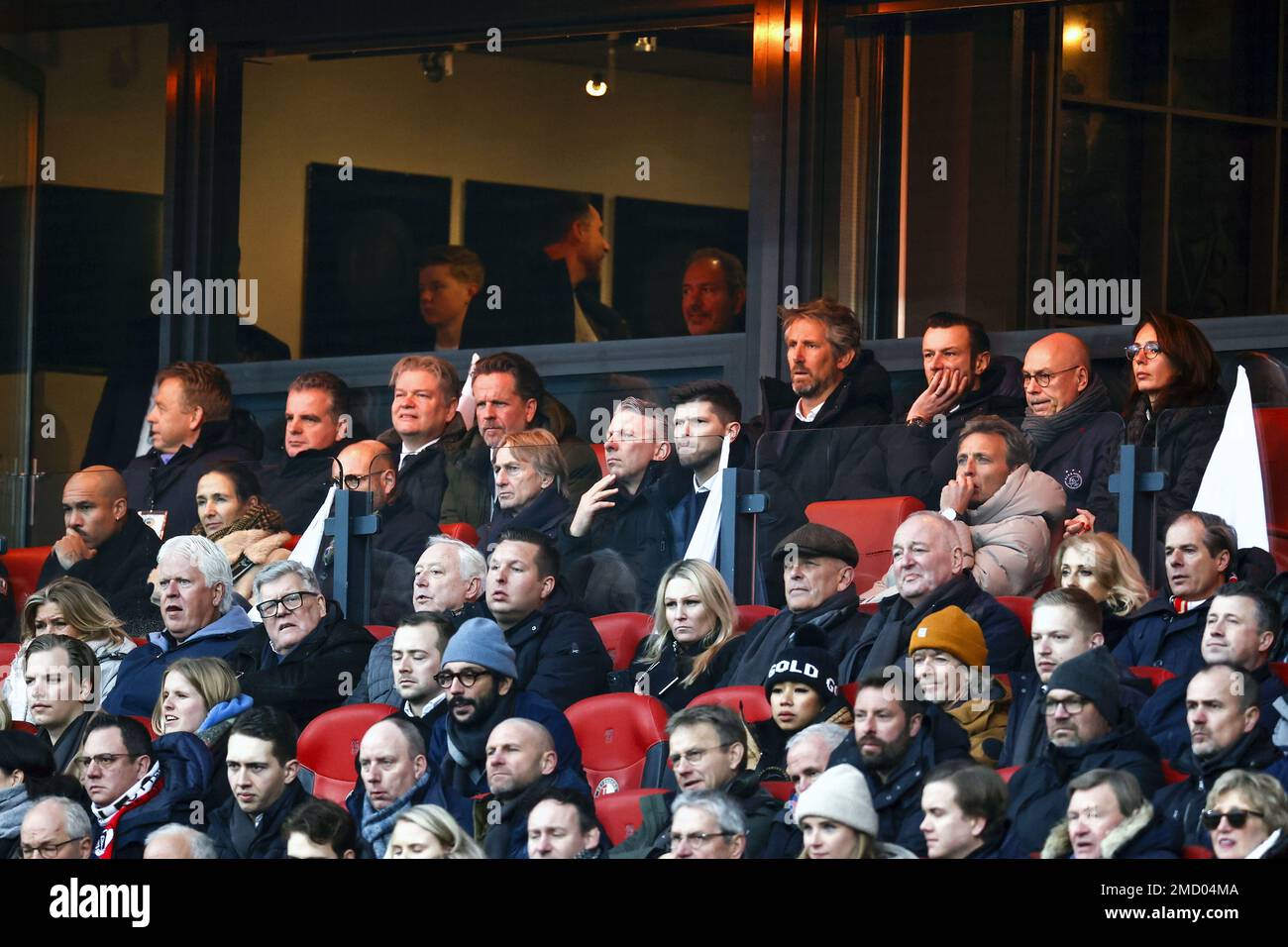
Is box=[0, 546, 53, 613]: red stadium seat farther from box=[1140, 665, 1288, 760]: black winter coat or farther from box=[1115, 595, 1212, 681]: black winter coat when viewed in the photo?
box=[1140, 665, 1288, 760]: black winter coat

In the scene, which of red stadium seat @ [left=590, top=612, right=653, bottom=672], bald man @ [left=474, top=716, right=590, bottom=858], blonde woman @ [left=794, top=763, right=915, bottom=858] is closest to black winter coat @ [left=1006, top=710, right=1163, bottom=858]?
blonde woman @ [left=794, top=763, right=915, bottom=858]

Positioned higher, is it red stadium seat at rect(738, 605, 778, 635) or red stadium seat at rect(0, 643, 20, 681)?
red stadium seat at rect(738, 605, 778, 635)

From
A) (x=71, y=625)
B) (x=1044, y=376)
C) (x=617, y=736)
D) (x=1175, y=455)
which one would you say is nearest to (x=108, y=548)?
(x=71, y=625)

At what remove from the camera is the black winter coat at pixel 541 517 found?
18.2ft

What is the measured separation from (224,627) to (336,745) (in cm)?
56

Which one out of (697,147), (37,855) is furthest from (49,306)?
(37,855)

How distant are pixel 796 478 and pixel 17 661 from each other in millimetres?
2078

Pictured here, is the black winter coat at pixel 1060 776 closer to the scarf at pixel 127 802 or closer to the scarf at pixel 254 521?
the scarf at pixel 127 802

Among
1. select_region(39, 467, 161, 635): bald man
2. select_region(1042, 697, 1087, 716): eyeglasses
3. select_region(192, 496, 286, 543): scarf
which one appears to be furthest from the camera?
select_region(39, 467, 161, 635): bald man

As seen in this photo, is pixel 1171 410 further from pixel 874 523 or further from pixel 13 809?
pixel 13 809

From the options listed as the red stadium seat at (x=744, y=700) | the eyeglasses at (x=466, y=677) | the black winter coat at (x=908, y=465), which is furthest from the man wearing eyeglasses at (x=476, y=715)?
the black winter coat at (x=908, y=465)

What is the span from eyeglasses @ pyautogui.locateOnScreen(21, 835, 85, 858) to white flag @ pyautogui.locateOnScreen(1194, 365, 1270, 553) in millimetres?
2685

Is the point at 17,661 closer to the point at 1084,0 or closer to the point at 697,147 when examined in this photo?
the point at 697,147

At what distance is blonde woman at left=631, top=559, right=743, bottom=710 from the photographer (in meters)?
5.20
